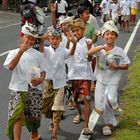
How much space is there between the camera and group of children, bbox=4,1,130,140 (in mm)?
6113

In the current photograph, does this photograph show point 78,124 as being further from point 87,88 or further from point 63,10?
point 63,10

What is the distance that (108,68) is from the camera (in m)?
7.16

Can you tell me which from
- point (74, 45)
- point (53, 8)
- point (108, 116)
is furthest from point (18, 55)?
point (53, 8)

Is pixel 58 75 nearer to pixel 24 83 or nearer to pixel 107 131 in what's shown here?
pixel 24 83

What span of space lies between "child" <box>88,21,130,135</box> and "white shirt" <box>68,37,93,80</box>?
0.27m

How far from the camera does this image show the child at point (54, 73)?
6.90m

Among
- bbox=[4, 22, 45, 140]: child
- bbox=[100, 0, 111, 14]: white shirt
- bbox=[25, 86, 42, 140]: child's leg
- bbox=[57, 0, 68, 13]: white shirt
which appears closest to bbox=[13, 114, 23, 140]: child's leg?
bbox=[4, 22, 45, 140]: child

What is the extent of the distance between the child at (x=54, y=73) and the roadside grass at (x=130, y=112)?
943 mm

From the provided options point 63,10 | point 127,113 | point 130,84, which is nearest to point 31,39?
point 127,113

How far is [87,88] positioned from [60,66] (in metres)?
0.60

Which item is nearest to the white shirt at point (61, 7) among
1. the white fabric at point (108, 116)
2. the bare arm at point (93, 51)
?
the bare arm at point (93, 51)

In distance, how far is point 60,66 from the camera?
7.02 meters

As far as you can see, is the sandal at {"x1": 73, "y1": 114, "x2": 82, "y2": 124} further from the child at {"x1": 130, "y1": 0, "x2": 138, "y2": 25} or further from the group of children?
the child at {"x1": 130, "y1": 0, "x2": 138, "y2": 25}

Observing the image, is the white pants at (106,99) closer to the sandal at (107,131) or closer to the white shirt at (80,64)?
the sandal at (107,131)
